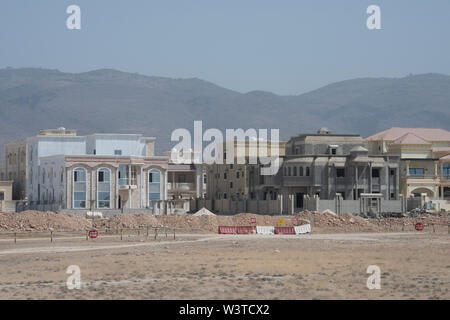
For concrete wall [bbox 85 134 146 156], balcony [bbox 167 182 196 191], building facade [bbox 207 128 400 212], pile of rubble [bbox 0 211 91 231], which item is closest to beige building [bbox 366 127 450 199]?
building facade [bbox 207 128 400 212]

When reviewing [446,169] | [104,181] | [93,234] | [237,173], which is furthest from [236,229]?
[446,169]

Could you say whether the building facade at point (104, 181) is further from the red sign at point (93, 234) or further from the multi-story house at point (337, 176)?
the red sign at point (93, 234)

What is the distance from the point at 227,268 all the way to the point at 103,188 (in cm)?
5724

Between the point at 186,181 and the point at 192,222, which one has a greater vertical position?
the point at 186,181

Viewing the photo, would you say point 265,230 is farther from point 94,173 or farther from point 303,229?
point 94,173

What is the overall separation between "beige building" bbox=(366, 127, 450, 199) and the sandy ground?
45.7m

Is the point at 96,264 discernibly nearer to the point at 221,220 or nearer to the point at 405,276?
the point at 405,276

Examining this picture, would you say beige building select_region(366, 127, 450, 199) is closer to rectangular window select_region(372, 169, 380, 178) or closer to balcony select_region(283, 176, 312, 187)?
rectangular window select_region(372, 169, 380, 178)

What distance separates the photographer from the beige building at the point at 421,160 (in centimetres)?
10044

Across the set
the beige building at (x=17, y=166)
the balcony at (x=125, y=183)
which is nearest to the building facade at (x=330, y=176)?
the balcony at (x=125, y=183)

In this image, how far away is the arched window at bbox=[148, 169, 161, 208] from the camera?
9612 cm

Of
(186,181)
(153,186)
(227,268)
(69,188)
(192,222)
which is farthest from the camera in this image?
(186,181)

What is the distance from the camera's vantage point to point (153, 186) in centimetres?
9638
